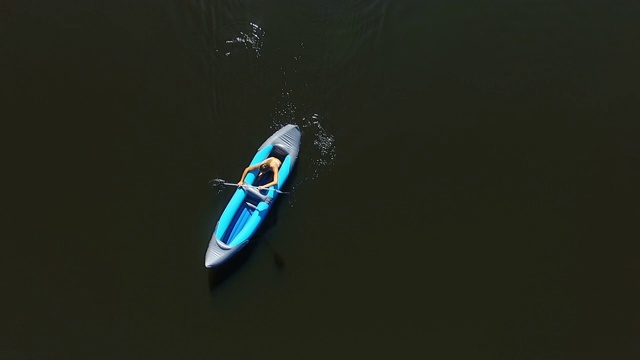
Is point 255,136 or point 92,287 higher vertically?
point 255,136

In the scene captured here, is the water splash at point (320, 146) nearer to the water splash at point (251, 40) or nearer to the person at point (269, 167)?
Answer: the person at point (269, 167)

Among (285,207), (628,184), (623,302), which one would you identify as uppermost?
(628,184)

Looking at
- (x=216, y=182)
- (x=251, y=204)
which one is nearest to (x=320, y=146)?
(x=251, y=204)

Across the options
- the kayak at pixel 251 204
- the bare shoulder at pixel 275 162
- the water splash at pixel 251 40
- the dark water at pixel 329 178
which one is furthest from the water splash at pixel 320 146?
the water splash at pixel 251 40

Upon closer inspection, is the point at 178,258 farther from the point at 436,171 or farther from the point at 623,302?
the point at 623,302

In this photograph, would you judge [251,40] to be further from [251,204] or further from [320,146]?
[251,204]

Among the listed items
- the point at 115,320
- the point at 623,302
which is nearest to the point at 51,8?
the point at 115,320
